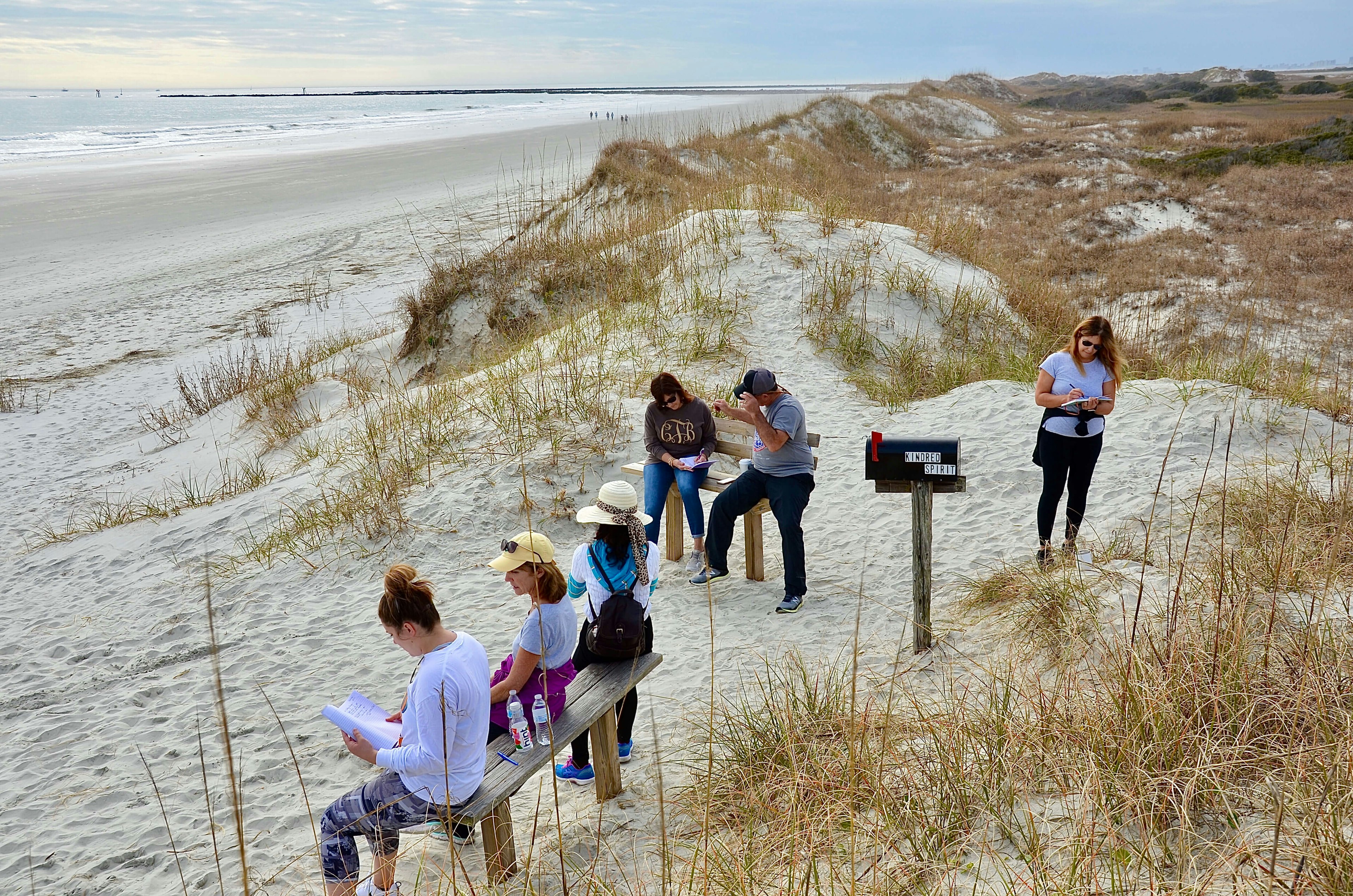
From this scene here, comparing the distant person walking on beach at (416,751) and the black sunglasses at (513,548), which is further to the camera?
the black sunglasses at (513,548)

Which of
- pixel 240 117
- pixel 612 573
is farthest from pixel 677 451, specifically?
pixel 240 117

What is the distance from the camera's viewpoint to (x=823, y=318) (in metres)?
10.4

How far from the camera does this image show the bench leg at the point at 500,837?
3408 millimetres

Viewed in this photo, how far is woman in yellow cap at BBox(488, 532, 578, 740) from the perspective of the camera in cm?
372

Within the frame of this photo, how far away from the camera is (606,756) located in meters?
3.96

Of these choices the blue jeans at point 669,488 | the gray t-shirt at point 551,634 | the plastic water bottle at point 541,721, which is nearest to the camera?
the plastic water bottle at point 541,721

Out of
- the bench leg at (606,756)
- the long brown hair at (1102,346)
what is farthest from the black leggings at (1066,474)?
the bench leg at (606,756)

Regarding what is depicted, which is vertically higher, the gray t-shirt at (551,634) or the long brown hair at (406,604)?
the long brown hair at (406,604)

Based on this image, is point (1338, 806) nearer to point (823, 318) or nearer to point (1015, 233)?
point (823, 318)

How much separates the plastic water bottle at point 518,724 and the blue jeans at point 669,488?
2.62 metres

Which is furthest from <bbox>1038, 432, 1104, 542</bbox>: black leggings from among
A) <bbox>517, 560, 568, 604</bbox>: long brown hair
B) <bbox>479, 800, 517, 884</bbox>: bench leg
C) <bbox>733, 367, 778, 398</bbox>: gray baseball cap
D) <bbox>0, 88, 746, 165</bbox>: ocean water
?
<bbox>0, 88, 746, 165</bbox>: ocean water

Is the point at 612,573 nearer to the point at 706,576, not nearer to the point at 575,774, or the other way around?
the point at 575,774

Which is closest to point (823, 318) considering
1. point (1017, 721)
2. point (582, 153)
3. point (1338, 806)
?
point (1017, 721)

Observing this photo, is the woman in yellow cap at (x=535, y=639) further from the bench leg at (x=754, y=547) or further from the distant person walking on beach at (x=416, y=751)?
the bench leg at (x=754, y=547)
